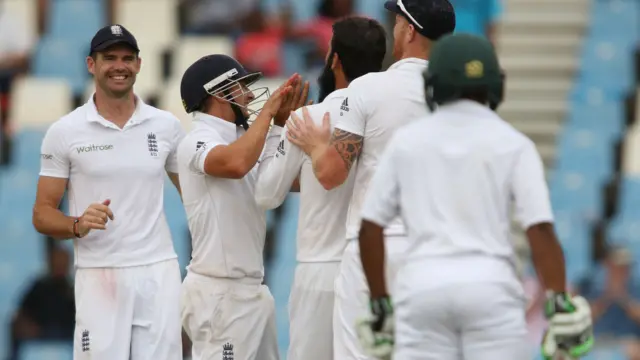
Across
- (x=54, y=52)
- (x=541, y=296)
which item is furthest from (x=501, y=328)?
(x=54, y=52)

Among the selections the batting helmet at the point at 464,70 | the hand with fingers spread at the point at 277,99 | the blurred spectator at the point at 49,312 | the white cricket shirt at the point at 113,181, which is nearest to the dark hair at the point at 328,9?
the blurred spectator at the point at 49,312

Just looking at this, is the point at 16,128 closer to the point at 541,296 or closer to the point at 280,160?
the point at 541,296

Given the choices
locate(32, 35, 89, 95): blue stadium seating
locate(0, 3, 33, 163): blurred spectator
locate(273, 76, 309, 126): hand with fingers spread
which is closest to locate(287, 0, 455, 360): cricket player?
locate(273, 76, 309, 126): hand with fingers spread

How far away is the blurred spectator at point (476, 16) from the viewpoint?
13.2 m

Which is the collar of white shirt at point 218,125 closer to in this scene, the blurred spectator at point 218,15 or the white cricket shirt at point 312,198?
the white cricket shirt at point 312,198

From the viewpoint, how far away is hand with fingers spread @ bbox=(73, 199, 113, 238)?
664 centimetres

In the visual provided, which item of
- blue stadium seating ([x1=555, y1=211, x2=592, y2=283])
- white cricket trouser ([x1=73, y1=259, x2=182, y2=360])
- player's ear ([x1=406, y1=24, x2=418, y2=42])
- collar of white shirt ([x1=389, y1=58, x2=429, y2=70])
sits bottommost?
blue stadium seating ([x1=555, y1=211, x2=592, y2=283])

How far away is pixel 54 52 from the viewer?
45.1 feet

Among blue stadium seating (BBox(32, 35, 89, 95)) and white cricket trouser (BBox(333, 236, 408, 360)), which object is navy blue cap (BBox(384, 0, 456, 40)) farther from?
blue stadium seating (BBox(32, 35, 89, 95))

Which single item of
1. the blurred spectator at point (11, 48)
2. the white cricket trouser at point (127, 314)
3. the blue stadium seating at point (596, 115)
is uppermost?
the blurred spectator at point (11, 48)

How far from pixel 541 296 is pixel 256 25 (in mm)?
4022

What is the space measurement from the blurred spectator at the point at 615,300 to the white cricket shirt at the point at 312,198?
436 cm

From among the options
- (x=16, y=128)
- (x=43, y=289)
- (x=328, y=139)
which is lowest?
(x=43, y=289)

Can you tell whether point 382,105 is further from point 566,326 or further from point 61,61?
point 61,61
